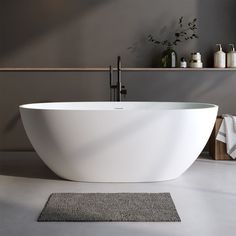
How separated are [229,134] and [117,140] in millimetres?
1568

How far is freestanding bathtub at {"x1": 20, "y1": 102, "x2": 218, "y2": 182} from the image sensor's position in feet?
10.7

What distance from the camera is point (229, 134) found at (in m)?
4.45

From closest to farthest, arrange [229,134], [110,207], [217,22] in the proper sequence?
[110,207] → [229,134] → [217,22]

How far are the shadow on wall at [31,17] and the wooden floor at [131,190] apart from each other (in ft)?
4.45

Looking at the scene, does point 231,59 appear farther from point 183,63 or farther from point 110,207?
point 110,207

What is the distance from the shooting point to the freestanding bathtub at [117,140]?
128 inches

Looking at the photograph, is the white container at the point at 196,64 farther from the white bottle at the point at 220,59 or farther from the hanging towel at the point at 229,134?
the hanging towel at the point at 229,134

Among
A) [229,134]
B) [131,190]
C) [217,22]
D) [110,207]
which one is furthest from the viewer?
[217,22]

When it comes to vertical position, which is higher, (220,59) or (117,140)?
(220,59)

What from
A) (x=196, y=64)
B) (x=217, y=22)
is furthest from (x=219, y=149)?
(x=217, y=22)

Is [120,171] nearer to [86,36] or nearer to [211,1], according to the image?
[86,36]

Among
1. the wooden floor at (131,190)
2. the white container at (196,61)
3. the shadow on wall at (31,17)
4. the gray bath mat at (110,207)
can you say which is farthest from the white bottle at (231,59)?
the gray bath mat at (110,207)

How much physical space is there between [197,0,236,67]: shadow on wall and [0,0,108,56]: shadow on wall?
3.57 feet

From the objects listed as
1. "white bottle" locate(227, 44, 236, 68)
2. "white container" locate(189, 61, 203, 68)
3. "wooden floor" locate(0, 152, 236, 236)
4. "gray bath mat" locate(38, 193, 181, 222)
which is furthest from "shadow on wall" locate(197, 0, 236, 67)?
"gray bath mat" locate(38, 193, 181, 222)
